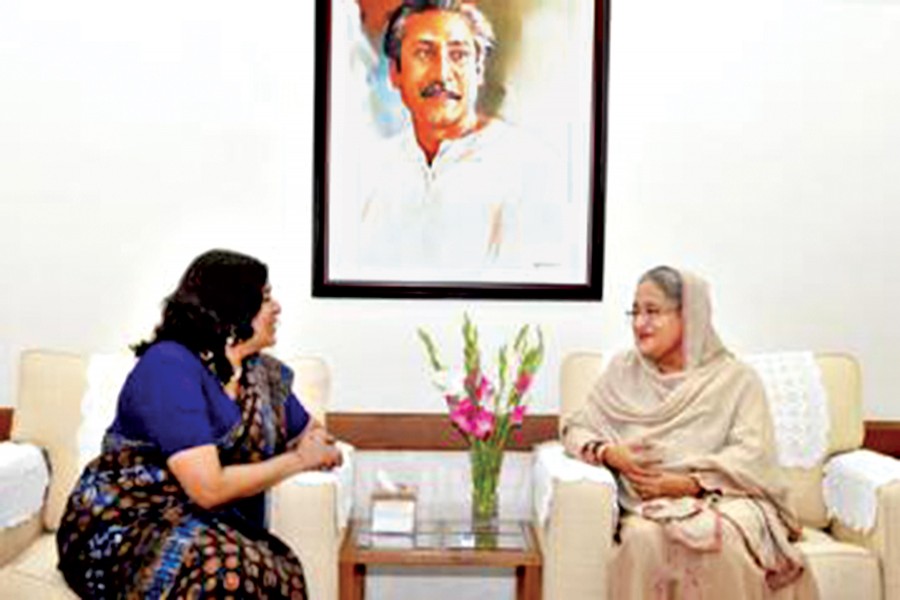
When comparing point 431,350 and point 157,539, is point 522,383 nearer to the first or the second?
point 431,350

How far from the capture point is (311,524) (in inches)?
126

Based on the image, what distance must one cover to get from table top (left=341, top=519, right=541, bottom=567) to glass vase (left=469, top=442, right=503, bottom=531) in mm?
60

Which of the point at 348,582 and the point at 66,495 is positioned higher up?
the point at 66,495

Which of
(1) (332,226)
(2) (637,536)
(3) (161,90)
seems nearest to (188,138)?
(3) (161,90)

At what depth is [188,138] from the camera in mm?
4176

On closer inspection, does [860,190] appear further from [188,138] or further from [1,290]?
[1,290]

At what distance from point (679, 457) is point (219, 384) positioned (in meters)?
1.43

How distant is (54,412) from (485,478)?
1.32 meters

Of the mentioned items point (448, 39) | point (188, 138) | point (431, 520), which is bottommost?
point (431, 520)

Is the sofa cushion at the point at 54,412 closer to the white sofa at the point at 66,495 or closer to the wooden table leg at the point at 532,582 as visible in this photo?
the white sofa at the point at 66,495

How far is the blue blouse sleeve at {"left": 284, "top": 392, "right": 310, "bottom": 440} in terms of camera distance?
3.21m

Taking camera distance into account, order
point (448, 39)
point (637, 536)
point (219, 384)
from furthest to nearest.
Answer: point (448, 39)
point (637, 536)
point (219, 384)

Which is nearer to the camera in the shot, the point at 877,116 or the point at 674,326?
the point at 674,326

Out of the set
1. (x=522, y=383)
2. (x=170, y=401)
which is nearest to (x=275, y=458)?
(x=170, y=401)
